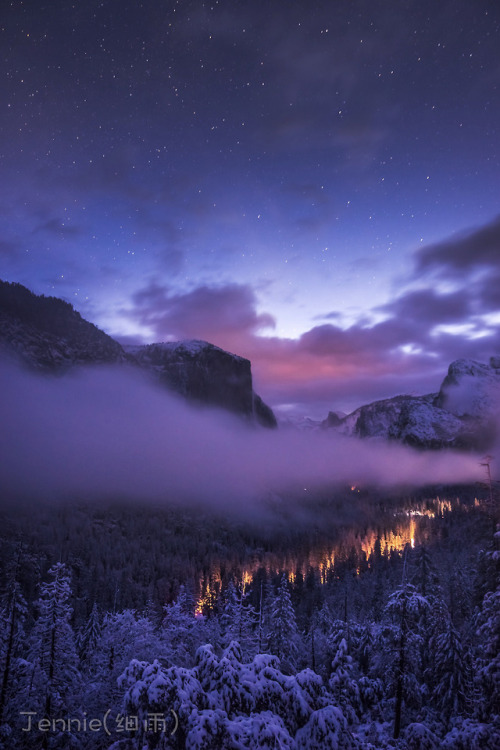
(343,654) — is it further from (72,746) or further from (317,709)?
(317,709)

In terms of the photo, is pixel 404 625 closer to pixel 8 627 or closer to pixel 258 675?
pixel 258 675

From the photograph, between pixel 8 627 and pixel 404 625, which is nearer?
pixel 404 625

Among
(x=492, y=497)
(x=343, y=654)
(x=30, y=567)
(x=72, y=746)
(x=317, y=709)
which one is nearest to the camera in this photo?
(x=317, y=709)

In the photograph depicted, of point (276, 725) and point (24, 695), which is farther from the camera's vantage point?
point (24, 695)

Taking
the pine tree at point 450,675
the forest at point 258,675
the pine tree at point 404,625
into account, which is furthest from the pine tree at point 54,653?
the pine tree at point 450,675

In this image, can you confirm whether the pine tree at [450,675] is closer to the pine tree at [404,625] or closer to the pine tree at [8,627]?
the pine tree at [404,625]

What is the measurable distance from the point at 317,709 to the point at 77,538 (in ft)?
627

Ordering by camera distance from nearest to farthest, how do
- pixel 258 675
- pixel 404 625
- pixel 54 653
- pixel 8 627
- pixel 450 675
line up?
1. pixel 258 675
2. pixel 404 625
3. pixel 54 653
4. pixel 8 627
5. pixel 450 675

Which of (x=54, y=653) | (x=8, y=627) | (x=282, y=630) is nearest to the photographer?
(x=54, y=653)

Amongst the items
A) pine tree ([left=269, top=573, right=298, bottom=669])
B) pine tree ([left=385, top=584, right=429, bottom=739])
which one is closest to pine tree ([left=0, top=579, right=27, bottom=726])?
pine tree ([left=269, top=573, right=298, bottom=669])

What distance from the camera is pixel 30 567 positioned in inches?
5064

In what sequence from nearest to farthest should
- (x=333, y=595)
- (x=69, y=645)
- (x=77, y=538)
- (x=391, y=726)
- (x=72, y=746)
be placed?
(x=72, y=746) → (x=69, y=645) → (x=391, y=726) → (x=333, y=595) → (x=77, y=538)

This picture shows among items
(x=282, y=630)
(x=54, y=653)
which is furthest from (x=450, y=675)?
(x=54, y=653)

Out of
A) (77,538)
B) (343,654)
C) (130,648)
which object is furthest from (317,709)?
(77,538)
